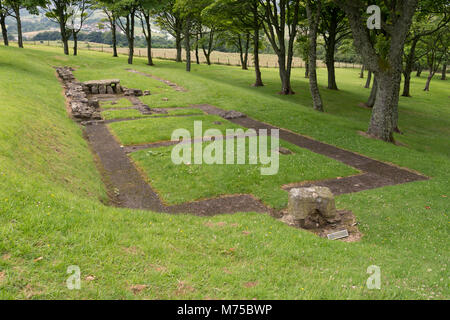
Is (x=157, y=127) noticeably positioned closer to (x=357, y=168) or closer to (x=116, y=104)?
(x=116, y=104)

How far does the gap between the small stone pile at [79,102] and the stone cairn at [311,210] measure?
18038mm

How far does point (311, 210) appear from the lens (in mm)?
10844

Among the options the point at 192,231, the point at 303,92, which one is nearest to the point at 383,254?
the point at 192,231

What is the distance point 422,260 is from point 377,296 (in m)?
3.06

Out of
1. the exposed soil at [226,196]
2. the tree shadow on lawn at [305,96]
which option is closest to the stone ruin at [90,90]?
the exposed soil at [226,196]

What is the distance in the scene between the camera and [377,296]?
20.0 feet

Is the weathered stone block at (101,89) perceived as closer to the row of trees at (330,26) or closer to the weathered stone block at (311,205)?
the row of trees at (330,26)

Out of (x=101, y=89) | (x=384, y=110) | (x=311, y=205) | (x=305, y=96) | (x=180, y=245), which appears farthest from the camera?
(x=305, y=96)

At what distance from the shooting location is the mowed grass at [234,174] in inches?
519

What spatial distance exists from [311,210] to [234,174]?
4773mm

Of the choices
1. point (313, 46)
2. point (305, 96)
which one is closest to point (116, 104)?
point (313, 46)

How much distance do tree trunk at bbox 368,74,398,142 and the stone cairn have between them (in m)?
14.3

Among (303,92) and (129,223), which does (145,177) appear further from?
(303,92)
